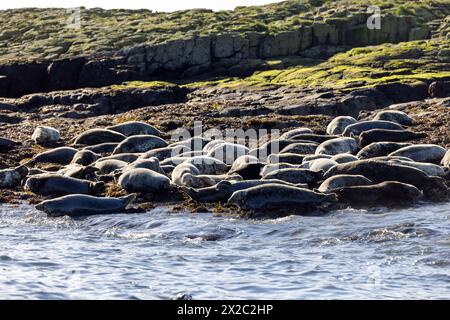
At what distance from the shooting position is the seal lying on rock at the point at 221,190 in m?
Answer: 15.2

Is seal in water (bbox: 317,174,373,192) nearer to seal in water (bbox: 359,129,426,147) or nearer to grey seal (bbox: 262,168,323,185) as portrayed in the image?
grey seal (bbox: 262,168,323,185)

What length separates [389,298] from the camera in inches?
362

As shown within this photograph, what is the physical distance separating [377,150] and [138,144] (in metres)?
6.42

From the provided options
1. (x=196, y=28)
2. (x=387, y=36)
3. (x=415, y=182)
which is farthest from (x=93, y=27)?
(x=415, y=182)

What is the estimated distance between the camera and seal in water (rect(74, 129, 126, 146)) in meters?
22.7

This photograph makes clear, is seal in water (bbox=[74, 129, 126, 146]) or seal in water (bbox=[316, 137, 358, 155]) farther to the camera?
seal in water (bbox=[74, 129, 126, 146])

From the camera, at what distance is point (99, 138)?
22.8m

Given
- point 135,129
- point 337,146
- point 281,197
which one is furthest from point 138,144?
point 281,197

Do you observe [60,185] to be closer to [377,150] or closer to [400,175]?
[400,175]

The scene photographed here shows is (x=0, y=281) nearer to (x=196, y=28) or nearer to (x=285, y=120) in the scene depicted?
(x=285, y=120)

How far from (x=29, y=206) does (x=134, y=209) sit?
261cm

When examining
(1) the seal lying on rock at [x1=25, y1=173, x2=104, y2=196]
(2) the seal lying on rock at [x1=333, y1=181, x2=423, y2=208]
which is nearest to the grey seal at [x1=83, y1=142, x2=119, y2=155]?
(1) the seal lying on rock at [x1=25, y1=173, x2=104, y2=196]

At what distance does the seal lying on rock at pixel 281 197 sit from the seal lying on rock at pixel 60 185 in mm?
3873

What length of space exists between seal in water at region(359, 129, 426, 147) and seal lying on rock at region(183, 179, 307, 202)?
5.13m
